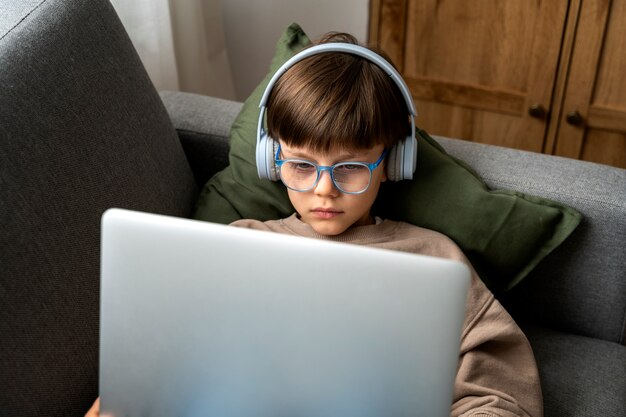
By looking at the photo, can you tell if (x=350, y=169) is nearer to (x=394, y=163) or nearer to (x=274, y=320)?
(x=394, y=163)

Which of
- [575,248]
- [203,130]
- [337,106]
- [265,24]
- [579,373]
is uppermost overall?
[265,24]

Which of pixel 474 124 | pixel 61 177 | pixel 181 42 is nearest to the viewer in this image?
pixel 61 177

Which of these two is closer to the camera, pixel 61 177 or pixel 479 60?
pixel 61 177

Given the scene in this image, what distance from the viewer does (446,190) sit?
143cm

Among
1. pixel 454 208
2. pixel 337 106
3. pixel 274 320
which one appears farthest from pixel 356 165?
pixel 274 320

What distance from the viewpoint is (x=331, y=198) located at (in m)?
1.26

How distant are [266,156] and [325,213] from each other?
0.16 meters

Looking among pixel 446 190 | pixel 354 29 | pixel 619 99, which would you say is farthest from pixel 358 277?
pixel 354 29

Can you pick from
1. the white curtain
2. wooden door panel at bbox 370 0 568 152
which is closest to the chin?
the white curtain

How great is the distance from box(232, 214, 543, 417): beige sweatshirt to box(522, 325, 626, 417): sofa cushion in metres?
0.11

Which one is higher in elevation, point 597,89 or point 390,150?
point 597,89

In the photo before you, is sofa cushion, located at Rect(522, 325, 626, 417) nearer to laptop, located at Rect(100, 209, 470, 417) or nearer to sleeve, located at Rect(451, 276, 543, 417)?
sleeve, located at Rect(451, 276, 543, 417)

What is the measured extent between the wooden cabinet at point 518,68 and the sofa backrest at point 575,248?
0.68 m

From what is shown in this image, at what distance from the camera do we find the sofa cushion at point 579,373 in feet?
4.41
